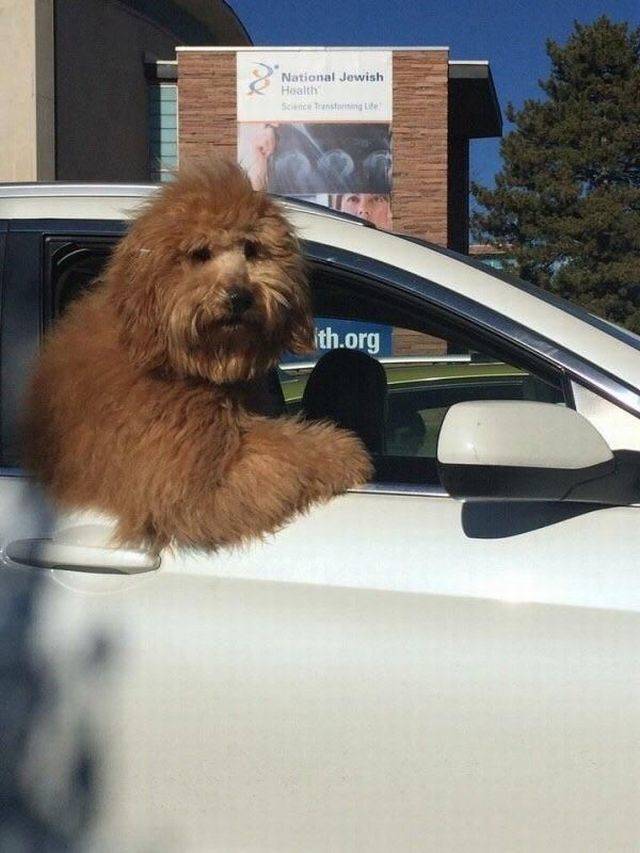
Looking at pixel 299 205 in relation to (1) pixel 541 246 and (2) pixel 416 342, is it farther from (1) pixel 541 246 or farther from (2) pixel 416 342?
(1) pixel 541 246

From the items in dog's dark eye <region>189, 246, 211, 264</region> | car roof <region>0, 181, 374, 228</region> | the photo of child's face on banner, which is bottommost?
dog's dark eye <region>189, 246, 211, 264</region>

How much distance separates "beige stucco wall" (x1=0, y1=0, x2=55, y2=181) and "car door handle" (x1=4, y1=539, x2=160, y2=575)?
65.6ft

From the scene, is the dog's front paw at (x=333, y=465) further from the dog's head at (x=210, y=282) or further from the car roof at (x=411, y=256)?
the car roof at (x=411, y=256)

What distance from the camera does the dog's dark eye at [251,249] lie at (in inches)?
98.4

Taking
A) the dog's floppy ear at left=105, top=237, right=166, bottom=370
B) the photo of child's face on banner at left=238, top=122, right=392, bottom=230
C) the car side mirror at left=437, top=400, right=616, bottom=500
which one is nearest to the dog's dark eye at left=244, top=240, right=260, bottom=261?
the dog's floppy ear at left=105, top=237, right=166, bottom=370

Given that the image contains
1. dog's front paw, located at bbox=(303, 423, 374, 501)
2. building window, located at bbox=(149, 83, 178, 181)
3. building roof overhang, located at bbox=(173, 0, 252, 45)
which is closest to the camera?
dog's front paw, located at bbox=(303, 423, 374, 501)

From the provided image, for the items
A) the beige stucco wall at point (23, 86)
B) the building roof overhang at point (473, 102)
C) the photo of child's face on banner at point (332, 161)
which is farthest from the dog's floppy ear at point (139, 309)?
the building roof overhang at point (473, 102)

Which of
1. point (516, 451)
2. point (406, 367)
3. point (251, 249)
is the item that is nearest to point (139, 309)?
point (251, 249)

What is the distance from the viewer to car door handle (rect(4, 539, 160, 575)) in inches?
85.3

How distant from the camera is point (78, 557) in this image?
2184 millimetres

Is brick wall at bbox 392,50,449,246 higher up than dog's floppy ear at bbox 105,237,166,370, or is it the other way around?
brick wall at bbox 392,50,449,246

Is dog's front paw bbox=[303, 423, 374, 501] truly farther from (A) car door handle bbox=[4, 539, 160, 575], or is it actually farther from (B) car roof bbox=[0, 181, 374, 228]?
(B) car roof bbox=[0, 181, 374, 228]

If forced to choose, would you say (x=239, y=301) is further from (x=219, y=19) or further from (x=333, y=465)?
(x=219, y=19)

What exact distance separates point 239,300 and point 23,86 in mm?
20444
